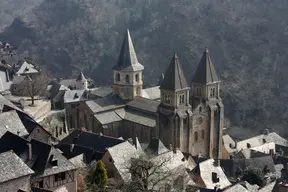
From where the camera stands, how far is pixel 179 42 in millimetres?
143375

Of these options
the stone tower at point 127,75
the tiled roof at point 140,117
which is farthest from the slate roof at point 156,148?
the stone tower at point 127,75

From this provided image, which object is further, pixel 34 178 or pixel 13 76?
pixel 13 76

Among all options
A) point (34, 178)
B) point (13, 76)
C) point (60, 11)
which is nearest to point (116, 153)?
point (34, 178)

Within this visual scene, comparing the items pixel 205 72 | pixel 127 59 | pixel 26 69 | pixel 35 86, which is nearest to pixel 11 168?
pixel 205 72

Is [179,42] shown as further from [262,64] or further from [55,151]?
[55,151]

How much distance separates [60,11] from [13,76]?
8749 centimetres

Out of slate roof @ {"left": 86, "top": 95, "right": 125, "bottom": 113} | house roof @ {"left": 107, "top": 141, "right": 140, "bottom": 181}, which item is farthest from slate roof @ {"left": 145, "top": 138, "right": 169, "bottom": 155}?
slate roof @ {"left": 86, "top": 95, "right": 125, "bottom": 113}

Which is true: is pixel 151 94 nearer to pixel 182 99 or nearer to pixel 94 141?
pixel 182 99

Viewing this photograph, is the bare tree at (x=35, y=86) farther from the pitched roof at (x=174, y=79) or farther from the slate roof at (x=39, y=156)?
the slate roof at (x=39, y=156)

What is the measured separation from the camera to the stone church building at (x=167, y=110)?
63844mm

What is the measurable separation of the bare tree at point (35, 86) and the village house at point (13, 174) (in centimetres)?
4081

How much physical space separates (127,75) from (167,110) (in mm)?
12683

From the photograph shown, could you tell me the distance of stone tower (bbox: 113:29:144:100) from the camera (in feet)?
244

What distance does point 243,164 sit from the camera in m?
60.8
